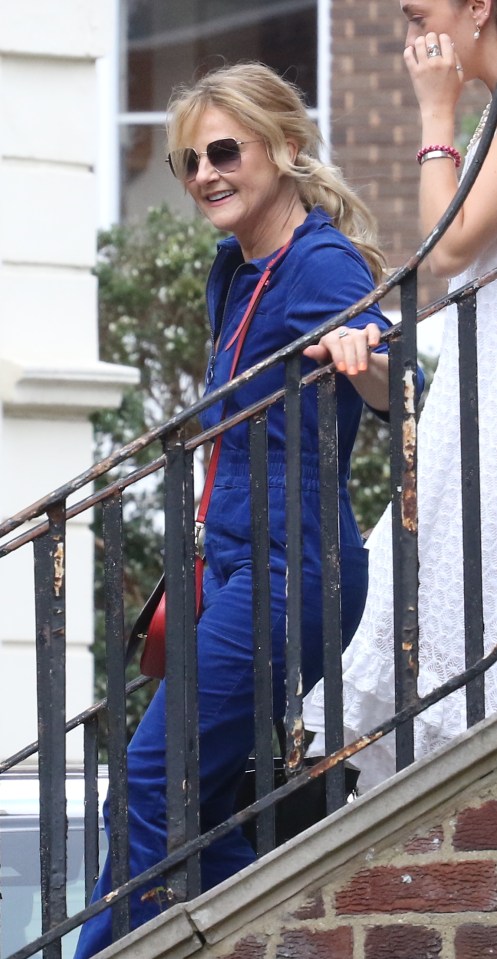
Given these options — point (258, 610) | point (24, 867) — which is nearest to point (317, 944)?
point (258, 610)

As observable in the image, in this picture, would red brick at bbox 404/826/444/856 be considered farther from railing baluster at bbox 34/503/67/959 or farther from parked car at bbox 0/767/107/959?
parked car at bbox 0/767/107/959

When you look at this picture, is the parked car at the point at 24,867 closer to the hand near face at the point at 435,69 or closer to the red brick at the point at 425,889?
the red brick at the point at 425,889

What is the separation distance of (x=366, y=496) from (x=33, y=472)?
1.88m

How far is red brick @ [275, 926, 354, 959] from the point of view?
2.92 m

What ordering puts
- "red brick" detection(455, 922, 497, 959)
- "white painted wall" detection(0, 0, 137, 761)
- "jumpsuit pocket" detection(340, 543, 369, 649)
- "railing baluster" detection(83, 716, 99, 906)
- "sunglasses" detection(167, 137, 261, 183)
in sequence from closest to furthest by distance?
"red brick" detection(455, 922, 497, 959) → "jumpsuit pocket" detection(340, 543, 369, 649) → "sunglasses" detection(167, 137, 261, 183) → "railing baluster" detection(83, 716, 99, 906) → "white painted wall" detection(0, 0, 137, 761)

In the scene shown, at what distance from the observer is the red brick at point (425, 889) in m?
2.90

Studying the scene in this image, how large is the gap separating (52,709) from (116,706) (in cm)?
12

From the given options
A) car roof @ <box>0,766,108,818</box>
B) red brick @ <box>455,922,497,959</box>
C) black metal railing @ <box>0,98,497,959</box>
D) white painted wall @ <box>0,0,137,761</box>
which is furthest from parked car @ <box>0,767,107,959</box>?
white painted wall @ <box>0,0,137,761</box>

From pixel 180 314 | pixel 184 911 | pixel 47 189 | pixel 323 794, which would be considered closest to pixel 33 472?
pixel 47 189

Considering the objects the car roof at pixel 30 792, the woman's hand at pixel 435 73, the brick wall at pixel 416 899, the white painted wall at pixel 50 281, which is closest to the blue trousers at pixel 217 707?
the brick wall at pixel 416 899

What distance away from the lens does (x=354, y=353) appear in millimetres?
2924

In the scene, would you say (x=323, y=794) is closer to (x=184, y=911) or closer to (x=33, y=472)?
(x=184, y=911)

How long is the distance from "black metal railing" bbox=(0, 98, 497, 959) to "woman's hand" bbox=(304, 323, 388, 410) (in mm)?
35

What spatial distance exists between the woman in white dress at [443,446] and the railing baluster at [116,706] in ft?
2.19
